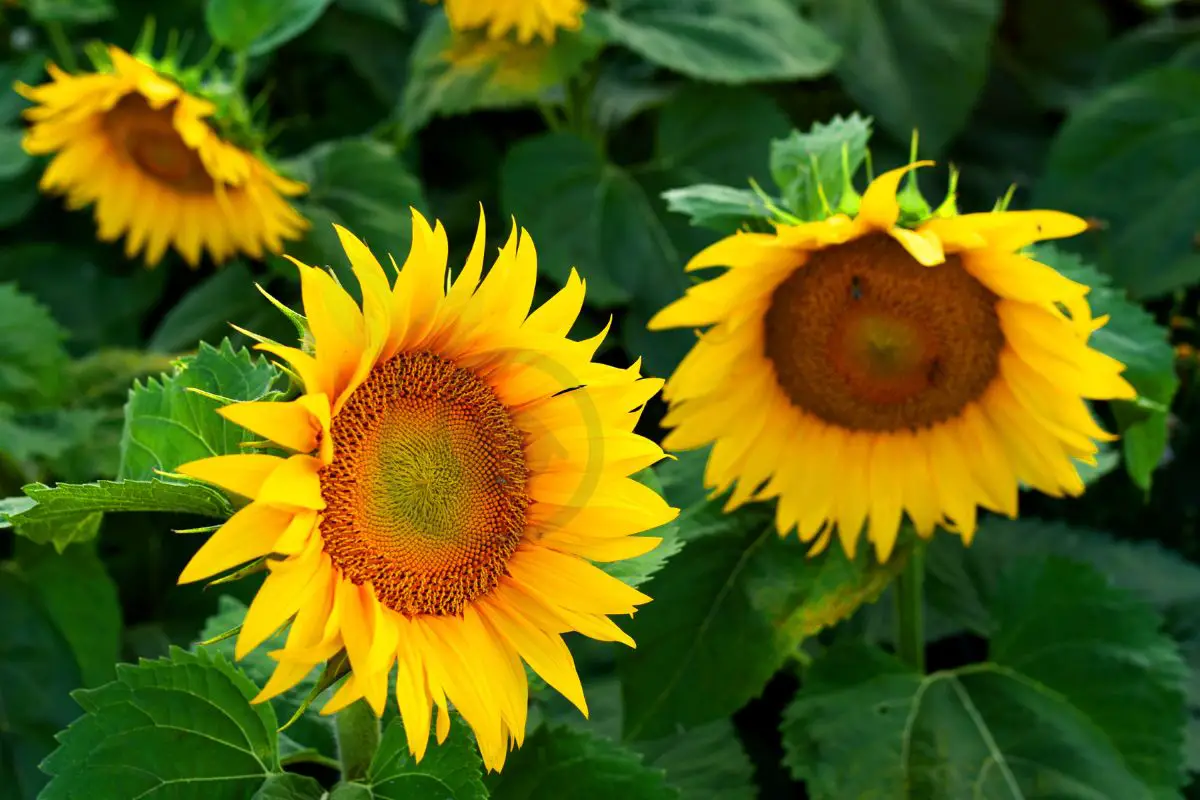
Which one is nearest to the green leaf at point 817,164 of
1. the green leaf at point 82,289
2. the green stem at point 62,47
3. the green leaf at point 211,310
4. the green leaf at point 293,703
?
the green leaf at point 293,703

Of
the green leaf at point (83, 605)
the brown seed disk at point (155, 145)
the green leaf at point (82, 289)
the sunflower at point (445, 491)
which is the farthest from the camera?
the green leaf at point (82, 289)

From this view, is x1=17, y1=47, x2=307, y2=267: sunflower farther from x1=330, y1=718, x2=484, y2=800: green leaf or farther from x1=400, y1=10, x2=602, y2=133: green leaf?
x1=330, y1=718, x2=484, y2=800: green leaf

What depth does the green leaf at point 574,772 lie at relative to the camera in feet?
2.88

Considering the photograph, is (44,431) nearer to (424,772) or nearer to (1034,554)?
(424,772)

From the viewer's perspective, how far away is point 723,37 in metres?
1.49

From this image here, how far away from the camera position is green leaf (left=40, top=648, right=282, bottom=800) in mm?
765

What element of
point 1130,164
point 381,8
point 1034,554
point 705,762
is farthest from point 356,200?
point 1130,164

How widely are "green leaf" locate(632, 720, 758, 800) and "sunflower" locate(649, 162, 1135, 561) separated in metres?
0.20

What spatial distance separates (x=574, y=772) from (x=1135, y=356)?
0.56 m

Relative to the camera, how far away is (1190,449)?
5.03ft

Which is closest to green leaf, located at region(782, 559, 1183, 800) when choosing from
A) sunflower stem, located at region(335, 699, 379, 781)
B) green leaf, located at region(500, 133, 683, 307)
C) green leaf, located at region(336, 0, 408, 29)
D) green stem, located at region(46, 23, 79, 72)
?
sunflower stem, located at region(335, 699, 379, 781)

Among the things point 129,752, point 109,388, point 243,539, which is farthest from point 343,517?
point 109,388

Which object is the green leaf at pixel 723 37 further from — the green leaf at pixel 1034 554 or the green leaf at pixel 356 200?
the green leaf at pixel 1034 554

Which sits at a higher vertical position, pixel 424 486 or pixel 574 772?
pixel 424 486
